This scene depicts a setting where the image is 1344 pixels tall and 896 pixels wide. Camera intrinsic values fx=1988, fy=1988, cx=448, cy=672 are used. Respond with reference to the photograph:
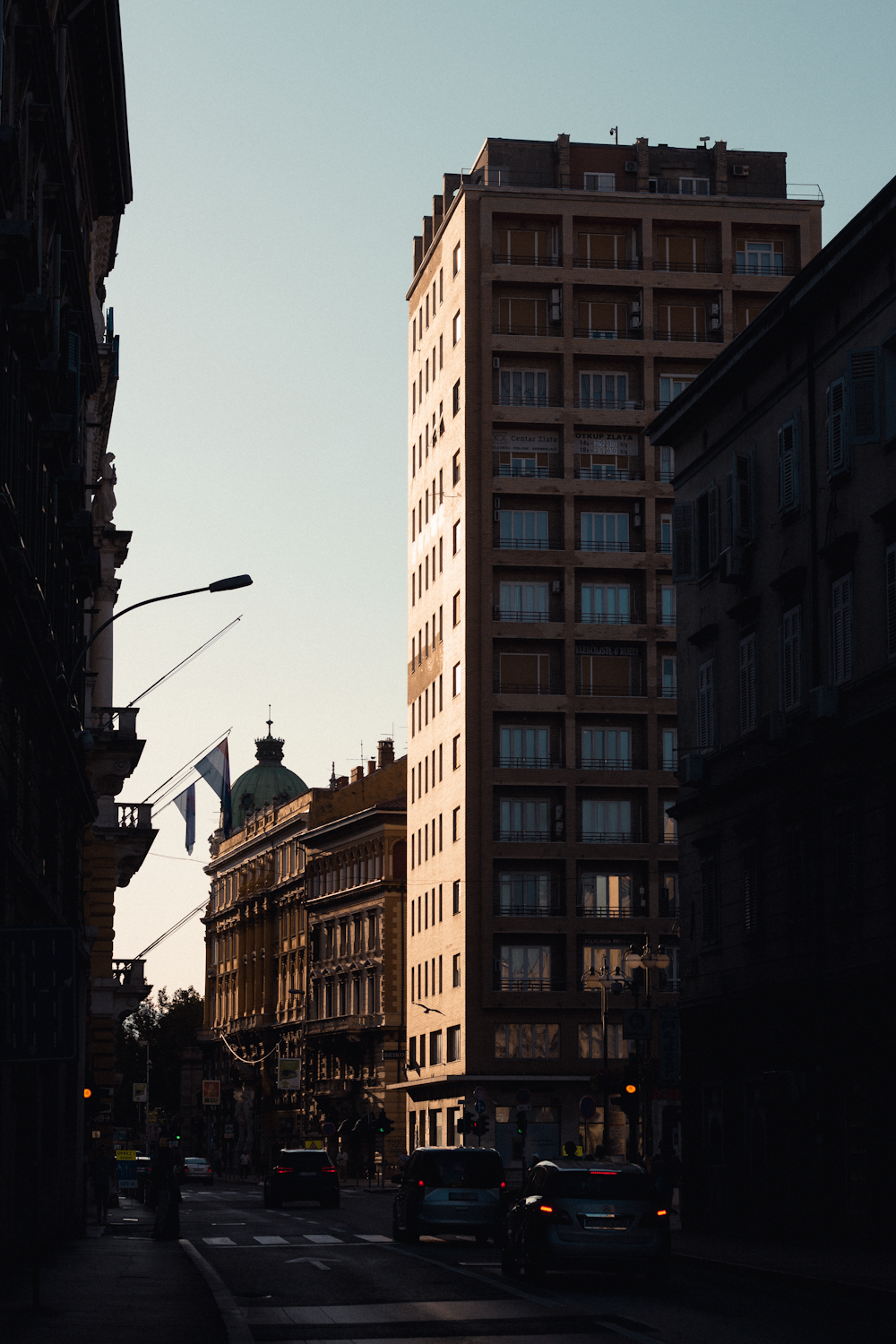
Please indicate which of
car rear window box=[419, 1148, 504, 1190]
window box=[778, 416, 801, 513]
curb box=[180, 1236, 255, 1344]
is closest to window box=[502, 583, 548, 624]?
window box=[778, 416, 801, 513]

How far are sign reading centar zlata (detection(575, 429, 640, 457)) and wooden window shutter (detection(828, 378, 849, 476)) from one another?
4998cm

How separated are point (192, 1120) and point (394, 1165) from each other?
6207 centimetres

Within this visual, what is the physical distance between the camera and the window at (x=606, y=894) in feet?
266

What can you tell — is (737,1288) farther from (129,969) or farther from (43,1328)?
(129,969)

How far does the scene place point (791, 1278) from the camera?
81.3ft

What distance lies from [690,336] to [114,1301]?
225 feet

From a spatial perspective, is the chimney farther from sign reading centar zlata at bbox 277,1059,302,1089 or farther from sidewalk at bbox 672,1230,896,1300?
sidewalk at bbox 672,1230,896,1300

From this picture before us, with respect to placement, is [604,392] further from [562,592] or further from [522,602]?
[522,602]

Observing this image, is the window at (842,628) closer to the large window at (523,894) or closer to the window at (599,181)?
the large window at (523,894)

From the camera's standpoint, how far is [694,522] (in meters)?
41.2

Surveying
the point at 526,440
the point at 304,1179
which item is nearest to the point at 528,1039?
the point at 526,440

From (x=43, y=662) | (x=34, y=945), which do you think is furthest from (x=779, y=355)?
(x=34, y=945)

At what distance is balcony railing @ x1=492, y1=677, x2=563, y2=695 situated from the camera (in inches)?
3248

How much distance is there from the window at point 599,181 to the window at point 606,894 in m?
29.7
